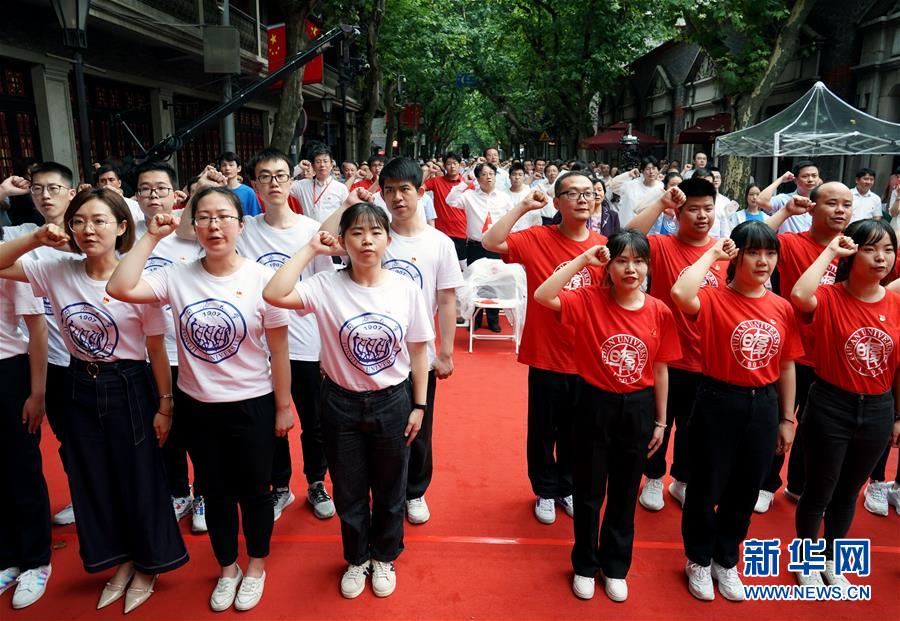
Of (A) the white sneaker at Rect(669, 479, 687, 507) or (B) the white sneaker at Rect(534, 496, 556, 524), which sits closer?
(B) the white sneaker at Rect(534, 496, 556, 524)

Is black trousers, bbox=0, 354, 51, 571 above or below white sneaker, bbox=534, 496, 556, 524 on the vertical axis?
above

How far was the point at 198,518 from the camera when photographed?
3.45 metres

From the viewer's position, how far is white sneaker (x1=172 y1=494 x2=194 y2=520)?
3.55m

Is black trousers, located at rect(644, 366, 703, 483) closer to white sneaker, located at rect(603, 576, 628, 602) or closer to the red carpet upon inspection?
the red carpet

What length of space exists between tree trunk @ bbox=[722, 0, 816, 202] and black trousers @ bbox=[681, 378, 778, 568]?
1060 centimetres

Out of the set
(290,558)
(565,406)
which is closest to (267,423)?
(290,558)

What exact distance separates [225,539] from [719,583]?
90.4 inches

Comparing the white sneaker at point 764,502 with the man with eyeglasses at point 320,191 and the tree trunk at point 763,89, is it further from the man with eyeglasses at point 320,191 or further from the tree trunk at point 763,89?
the tree trunk at point 763,89

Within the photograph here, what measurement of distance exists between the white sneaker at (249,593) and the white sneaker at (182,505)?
0.85 metres

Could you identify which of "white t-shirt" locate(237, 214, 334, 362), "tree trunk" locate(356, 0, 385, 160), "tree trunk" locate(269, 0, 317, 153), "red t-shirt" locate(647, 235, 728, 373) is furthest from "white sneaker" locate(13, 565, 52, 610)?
"tree trunk" locate(356, 0, 385, 160)

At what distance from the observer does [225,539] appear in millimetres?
2830

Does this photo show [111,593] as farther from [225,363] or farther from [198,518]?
[225,363]

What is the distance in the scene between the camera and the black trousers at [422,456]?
3.49 metres

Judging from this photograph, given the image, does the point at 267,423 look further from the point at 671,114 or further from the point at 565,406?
the point at 671,114
